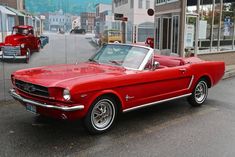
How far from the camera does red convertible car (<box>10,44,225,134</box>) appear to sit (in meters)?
4.34

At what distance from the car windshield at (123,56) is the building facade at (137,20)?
67.3ft

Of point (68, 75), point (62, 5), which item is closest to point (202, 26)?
point (62, 5)

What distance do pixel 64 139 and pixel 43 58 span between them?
315 inches

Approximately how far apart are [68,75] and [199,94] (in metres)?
3.48

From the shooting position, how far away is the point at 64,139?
4.57 meters

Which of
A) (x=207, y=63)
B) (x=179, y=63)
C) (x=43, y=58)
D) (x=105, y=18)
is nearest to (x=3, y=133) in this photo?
(x=179, y=63)

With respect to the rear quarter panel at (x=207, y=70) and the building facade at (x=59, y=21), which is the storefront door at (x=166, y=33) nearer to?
the building facade at (x=59, y=21)

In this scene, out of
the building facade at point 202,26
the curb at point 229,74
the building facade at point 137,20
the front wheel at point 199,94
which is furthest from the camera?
the building facade at point 137,20

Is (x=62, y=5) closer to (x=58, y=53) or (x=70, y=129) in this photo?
(x=58, y=53)

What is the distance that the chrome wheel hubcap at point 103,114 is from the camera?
188 inches

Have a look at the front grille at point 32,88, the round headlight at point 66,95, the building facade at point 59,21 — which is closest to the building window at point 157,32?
the building facade at point 59,21

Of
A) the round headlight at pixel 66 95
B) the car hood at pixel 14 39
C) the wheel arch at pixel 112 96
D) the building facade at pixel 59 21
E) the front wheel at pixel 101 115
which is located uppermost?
the building facade at pixel 59 21

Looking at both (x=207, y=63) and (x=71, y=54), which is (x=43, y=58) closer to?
(x=71, y=54)

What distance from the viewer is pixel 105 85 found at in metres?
4.67
